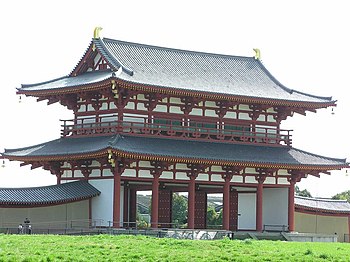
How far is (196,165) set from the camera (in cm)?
6341

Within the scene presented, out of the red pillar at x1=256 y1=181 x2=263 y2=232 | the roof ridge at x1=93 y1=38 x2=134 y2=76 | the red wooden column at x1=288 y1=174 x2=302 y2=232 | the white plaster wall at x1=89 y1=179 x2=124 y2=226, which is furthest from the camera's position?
the red wooden column at x1=288 y1=174 x2=302 y2=232

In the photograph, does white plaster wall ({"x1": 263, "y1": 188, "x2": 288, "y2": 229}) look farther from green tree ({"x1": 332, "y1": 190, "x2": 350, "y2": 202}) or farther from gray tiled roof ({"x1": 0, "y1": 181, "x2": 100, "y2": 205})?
green tree ({"x1": 332, "y1": 190, "x2": 350, "y2": 202})

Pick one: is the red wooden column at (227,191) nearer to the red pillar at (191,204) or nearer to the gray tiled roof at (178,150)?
the gray tiled roof at (178,150)

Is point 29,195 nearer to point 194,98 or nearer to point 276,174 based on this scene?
point 194,98

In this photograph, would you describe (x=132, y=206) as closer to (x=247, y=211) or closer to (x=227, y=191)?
(x=227, y=191)

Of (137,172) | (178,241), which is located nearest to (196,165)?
(137,172)

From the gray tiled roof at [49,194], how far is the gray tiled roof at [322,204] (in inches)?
729

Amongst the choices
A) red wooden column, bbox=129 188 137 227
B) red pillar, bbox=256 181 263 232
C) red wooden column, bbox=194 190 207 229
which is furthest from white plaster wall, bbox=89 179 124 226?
red pillar, bbox=256 181 263 232

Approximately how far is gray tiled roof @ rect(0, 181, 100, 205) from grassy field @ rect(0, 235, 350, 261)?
867cm

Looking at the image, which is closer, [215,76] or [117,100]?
[117,100]

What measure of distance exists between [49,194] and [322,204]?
2557 centimetres

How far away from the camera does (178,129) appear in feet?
212

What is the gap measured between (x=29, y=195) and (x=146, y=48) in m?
15.5

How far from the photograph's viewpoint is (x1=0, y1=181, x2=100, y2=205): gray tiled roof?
2345 inches
